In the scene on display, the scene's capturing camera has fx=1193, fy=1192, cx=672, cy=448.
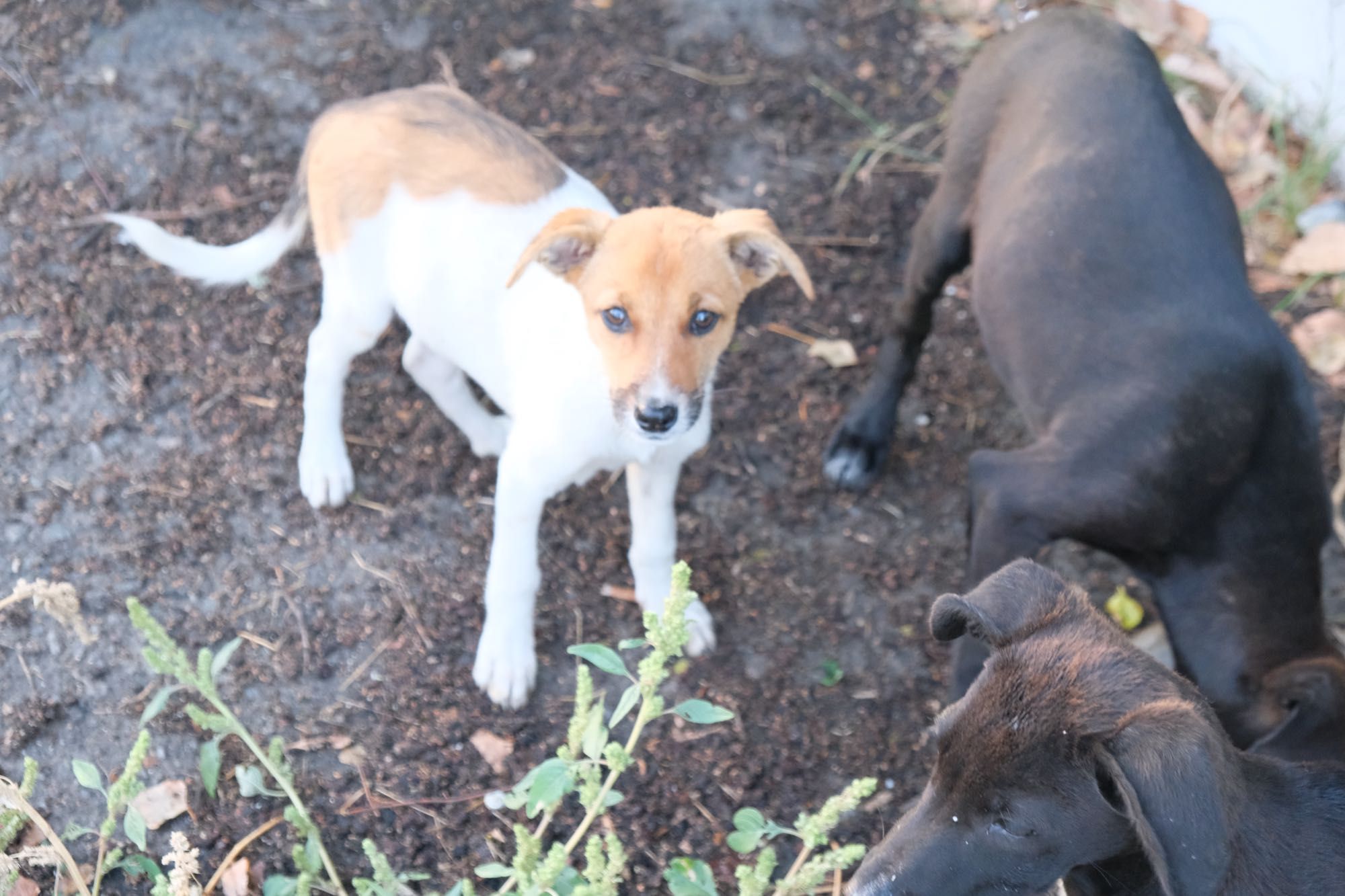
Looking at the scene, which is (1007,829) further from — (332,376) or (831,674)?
(332,376)

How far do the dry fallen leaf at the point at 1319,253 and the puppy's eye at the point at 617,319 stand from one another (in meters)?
3.84

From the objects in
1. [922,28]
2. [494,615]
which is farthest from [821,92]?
[494,615]

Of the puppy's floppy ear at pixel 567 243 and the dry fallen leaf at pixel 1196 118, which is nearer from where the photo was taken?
the puppy's floppy ear at pixel 567 243

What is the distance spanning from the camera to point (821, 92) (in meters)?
6.19

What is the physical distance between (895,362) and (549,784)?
283 centimetres

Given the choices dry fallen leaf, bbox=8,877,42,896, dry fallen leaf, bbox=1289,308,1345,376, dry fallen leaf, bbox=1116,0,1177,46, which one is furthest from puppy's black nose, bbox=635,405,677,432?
dry fallen leaf, bbox=1116,0,1177,46

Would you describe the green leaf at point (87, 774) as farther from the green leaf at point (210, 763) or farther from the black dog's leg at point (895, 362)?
the black dog's leg at point (895, 362)

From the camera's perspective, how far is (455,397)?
15.2 ft

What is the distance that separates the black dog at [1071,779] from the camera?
2352 mm

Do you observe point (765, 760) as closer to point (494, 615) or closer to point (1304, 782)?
point (494, 615)

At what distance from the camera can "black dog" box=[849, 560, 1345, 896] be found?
235 centimetres

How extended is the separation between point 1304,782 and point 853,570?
197 cm

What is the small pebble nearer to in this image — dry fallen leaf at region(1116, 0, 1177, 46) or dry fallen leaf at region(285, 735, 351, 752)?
dry fallen leaf at region(1116, 0, 1177, 46)

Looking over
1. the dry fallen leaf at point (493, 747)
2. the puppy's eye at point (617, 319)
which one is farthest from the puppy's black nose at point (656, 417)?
the dry fallen leaf at point (493, 747)
